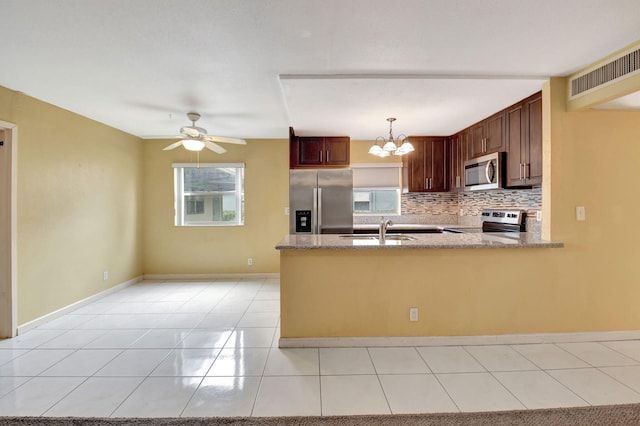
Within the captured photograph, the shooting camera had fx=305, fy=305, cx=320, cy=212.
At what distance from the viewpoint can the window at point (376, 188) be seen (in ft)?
16.8

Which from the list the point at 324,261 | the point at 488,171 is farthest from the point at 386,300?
the point at 488,171

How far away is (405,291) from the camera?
2.64 m

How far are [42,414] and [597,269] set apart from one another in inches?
166

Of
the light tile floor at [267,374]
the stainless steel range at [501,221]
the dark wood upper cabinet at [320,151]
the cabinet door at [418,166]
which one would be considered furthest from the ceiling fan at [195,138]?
the stainless steel range at [501,221]

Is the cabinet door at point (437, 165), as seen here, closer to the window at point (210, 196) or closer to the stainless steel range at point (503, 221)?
the stainless steel range at point (503, 221)

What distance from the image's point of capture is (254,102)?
3.28m

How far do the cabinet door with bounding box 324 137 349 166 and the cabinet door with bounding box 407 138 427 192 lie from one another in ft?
3.36

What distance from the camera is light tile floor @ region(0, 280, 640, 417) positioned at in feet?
6.02

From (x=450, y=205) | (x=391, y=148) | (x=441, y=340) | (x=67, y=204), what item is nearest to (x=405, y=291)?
(x=441, y=340)

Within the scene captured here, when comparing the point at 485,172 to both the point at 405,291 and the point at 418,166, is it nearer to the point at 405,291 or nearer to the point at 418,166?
the point at 418,166

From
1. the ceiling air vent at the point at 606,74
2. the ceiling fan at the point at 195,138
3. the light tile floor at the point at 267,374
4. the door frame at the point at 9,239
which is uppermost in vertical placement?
the ceiling air vent at the point at 606,74

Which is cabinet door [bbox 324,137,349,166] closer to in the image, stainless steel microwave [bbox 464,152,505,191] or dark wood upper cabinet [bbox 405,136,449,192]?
dark wood upper cabinet [bbox 405,136,449,192]

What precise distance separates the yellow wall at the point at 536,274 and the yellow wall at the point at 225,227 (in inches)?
99.7

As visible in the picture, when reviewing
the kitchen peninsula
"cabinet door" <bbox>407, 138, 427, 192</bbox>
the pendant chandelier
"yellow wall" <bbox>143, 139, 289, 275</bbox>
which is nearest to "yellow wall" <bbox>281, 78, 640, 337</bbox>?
the kitchen peninsula
